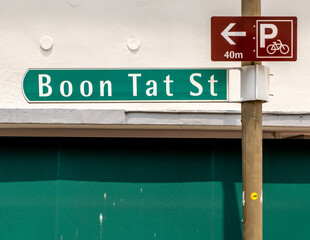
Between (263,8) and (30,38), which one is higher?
(263,8)

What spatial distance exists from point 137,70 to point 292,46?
1441 millimetres

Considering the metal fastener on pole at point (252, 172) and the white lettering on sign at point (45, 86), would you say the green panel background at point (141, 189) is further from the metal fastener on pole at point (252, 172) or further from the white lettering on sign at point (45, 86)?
the metal fastener on pole at point (252, 172)

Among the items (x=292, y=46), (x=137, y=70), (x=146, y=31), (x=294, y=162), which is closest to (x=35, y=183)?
(x=146, y=31)

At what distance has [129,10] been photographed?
A: 6.35m

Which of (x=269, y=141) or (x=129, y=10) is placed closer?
(x=129, y=10)

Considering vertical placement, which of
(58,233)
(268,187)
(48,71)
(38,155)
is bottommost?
(58,233)

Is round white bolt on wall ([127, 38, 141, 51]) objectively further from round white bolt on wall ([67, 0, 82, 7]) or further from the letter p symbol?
the letter p symbol

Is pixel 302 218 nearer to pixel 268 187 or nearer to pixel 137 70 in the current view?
pixel 268 187

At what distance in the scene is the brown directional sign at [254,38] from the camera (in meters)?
3.85

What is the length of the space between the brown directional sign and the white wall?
2.41m

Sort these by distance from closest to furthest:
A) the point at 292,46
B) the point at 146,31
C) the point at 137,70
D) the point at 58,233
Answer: the point at 292,46, the point at 137,70, the point at 146,31, the point at 58,233

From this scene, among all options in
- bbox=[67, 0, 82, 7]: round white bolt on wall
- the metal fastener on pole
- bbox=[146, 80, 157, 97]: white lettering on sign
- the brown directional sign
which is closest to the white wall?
bbox=[67, 0, 82, 7]: round white bolt on wall

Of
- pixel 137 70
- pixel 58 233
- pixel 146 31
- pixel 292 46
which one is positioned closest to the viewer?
pixel 292 46

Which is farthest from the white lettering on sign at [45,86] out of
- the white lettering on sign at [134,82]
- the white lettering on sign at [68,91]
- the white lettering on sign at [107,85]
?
the white lettering on sign at [134,82]
